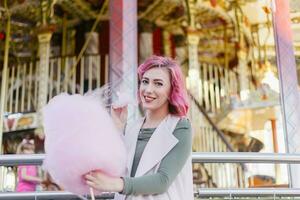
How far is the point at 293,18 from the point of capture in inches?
257

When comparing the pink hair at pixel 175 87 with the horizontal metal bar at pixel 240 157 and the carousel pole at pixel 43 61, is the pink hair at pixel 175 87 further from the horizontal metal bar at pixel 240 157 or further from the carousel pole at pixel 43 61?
the carousel pole at pixel 43 61

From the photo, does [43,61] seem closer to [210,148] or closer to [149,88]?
[210,148]

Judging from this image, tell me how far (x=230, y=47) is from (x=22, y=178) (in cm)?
660

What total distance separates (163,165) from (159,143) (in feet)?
0.26

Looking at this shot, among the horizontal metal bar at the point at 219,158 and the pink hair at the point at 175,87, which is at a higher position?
the pink hair at the point at 175,87

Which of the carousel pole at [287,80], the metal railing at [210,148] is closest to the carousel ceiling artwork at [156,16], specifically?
the metal railing at [210,148]

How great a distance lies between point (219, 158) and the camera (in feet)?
8.79

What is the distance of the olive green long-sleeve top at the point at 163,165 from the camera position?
4.88 ft

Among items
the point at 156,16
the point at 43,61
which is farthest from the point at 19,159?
the point at 156,16

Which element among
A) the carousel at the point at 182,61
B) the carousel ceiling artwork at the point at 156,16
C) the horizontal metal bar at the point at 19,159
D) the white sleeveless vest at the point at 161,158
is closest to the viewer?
the white sleeveless vest at the point at 161,158

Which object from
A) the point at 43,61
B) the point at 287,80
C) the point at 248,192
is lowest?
the point at 248,192

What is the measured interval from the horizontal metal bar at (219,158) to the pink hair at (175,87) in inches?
38.0

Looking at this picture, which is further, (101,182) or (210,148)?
(210,148)

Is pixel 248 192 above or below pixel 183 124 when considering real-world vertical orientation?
below
